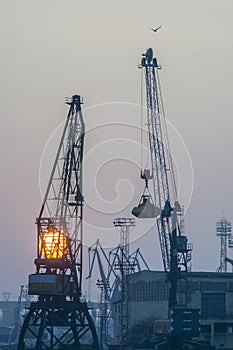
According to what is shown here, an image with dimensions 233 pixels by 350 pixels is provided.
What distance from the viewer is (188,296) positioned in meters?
132

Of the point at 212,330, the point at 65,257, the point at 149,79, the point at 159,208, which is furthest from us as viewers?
the point at 149,79

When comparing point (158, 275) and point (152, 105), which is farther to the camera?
point (158, 275)

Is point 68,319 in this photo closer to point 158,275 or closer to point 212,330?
point 212,330

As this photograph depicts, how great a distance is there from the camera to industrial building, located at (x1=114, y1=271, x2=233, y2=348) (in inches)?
5182

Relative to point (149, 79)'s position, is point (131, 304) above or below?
below

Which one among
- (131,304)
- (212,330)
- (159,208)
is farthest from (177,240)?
(212,330)

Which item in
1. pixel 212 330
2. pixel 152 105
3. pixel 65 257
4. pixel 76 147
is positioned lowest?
pixel 212 330

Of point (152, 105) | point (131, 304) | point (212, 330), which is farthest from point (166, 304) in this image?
point (212, 330)

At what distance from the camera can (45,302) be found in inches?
4333

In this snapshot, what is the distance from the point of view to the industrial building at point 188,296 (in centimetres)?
13162

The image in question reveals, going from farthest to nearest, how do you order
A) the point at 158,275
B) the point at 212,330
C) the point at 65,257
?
the point at 158,275
the point at 65,257
the point at 212,330

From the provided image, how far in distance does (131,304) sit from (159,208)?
96.6ft

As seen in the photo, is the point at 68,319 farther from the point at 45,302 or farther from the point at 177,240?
the point at 177,240

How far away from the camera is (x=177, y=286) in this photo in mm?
134250
